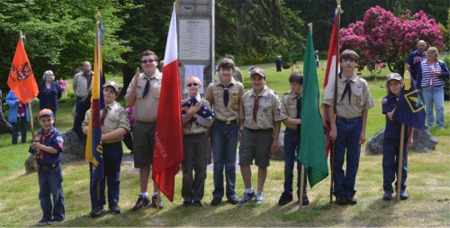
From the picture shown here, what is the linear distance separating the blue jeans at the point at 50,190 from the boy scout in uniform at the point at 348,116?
10.8 feet

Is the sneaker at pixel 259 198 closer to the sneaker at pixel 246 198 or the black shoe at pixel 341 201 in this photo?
the sneaker at pixel 246 198

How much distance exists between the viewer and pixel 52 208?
25.1 feet

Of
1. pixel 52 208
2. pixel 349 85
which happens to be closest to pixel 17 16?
pixel 52 208

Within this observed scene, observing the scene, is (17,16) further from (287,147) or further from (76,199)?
(287,147)

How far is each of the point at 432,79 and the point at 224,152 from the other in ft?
22.0

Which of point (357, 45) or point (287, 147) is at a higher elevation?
point (357, 45)

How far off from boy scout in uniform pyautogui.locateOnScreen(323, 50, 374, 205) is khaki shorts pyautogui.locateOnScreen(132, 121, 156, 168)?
2.18 metres

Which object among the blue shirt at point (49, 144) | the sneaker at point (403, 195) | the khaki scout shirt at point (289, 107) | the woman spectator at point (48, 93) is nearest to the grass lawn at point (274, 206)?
the sneaker at point (403, 195)

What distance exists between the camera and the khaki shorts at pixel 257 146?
7816 millimetres

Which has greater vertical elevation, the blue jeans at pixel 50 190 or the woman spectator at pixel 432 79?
the woman spectator at pixel 432 79

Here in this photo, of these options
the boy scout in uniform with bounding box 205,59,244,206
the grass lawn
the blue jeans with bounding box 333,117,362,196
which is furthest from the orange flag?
the blue jeans with bounding box 333,117,362,196

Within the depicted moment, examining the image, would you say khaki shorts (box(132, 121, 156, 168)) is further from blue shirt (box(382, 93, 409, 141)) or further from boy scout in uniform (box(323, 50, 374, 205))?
blue shirt (box(382, 93, 409, 141))

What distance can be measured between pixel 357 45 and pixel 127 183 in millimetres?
21024

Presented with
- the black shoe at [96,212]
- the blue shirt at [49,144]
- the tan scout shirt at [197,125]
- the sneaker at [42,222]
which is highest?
the tan scout shirt at [197,125]
